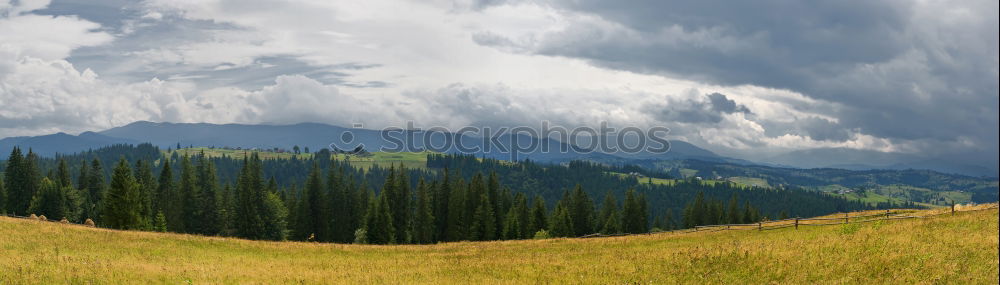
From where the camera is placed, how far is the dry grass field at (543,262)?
894 inches

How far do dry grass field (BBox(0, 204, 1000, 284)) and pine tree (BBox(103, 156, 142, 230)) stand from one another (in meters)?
33.5

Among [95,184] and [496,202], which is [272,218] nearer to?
[496,202]

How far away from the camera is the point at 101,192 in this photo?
10400 centimetres

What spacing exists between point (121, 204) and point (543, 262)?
62583 mm

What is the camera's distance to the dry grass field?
22703mm

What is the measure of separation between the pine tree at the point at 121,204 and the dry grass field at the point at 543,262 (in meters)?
33.5

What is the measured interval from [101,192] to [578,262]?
106 m

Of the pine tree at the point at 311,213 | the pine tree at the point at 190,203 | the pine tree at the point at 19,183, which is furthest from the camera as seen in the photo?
the pine tree at the point at 311,213

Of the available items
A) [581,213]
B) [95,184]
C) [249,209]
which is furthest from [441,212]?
[95,184]

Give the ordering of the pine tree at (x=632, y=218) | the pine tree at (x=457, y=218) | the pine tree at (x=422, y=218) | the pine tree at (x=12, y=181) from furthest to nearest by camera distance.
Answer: the pine tree at (x=632, y=218)
the pine tree at (x=457, y=218)
the pine tree at (x=422, y=218)
the pine tree at (x=12, y=181)

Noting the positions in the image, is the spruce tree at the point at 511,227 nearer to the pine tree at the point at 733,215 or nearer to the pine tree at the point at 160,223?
the pine tree at the point at 160,223

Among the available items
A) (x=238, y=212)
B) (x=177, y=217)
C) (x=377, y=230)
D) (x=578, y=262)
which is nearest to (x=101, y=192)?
(x=177, y=217)

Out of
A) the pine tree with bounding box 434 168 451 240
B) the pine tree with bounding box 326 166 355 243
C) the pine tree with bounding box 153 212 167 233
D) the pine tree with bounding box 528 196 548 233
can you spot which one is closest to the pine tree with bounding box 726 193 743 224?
the pine tree with bounding box 528 196 548 233

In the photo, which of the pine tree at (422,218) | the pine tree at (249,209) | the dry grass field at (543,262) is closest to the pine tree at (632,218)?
the pine tree at (422,218)
